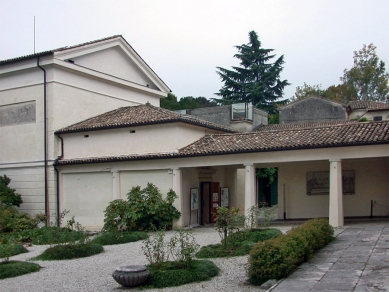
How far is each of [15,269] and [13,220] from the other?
9.78 meters

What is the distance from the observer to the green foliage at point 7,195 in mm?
21719

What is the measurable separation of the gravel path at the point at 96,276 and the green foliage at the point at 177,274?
170mm

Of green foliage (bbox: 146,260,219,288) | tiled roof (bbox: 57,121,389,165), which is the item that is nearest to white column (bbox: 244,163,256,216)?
tiled roof (bbox: 57,121,389,165)

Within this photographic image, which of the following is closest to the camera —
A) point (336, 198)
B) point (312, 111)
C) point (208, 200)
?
point (336, 198)

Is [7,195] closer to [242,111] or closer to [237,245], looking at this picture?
[237,245]

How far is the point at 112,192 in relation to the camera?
70.6 ft

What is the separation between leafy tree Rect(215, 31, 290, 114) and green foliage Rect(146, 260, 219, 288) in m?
39.5

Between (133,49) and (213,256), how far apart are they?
1758 centimetres

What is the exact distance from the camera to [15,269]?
11.2 m

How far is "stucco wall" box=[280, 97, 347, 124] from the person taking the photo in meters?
39.0

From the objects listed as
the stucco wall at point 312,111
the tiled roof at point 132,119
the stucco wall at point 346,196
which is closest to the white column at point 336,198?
the stucco wall at point 346,196

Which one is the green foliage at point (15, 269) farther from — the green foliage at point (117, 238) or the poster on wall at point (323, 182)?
the poster on wall at point (323, 182)

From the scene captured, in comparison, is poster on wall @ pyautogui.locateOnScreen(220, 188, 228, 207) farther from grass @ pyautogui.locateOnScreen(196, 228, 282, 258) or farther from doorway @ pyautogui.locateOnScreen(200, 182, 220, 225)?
grass @ pyautogui.locateOnScreen(196, 228, 282, 258)

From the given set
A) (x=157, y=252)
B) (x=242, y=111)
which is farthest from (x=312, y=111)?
(x=157, y=252)
